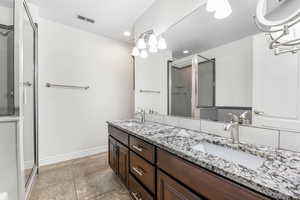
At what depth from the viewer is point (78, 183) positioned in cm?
176

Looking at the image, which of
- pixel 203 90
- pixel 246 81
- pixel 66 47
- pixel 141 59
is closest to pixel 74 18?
pixel 66 47

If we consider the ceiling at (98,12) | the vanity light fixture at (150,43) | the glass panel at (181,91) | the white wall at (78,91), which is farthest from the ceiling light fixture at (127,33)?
the glass panel at (181,91)

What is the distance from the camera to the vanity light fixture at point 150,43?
5.76ft

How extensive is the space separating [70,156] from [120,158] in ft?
4.55

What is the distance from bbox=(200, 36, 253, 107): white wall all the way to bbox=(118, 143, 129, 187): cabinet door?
3.42ft

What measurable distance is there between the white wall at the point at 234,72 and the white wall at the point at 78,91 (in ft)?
7.09

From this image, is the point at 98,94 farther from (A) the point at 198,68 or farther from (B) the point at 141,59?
(A) the point at 198,68

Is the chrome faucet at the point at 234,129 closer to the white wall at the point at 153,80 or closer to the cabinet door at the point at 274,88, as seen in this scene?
the cabinet door at the point at 274,88

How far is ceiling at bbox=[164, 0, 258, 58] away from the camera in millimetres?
1026

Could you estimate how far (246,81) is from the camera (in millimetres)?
1039

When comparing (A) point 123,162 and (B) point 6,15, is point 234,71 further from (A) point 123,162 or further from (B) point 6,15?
(B) point 6,15

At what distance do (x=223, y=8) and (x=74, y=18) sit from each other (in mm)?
2193

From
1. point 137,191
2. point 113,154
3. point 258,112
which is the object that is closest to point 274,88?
point 258,112

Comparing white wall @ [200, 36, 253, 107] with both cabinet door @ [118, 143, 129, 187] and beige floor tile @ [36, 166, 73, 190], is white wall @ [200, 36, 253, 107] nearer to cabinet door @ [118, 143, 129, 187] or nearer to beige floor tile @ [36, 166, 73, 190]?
cabinet door @ [118, 143, 129, 187]
